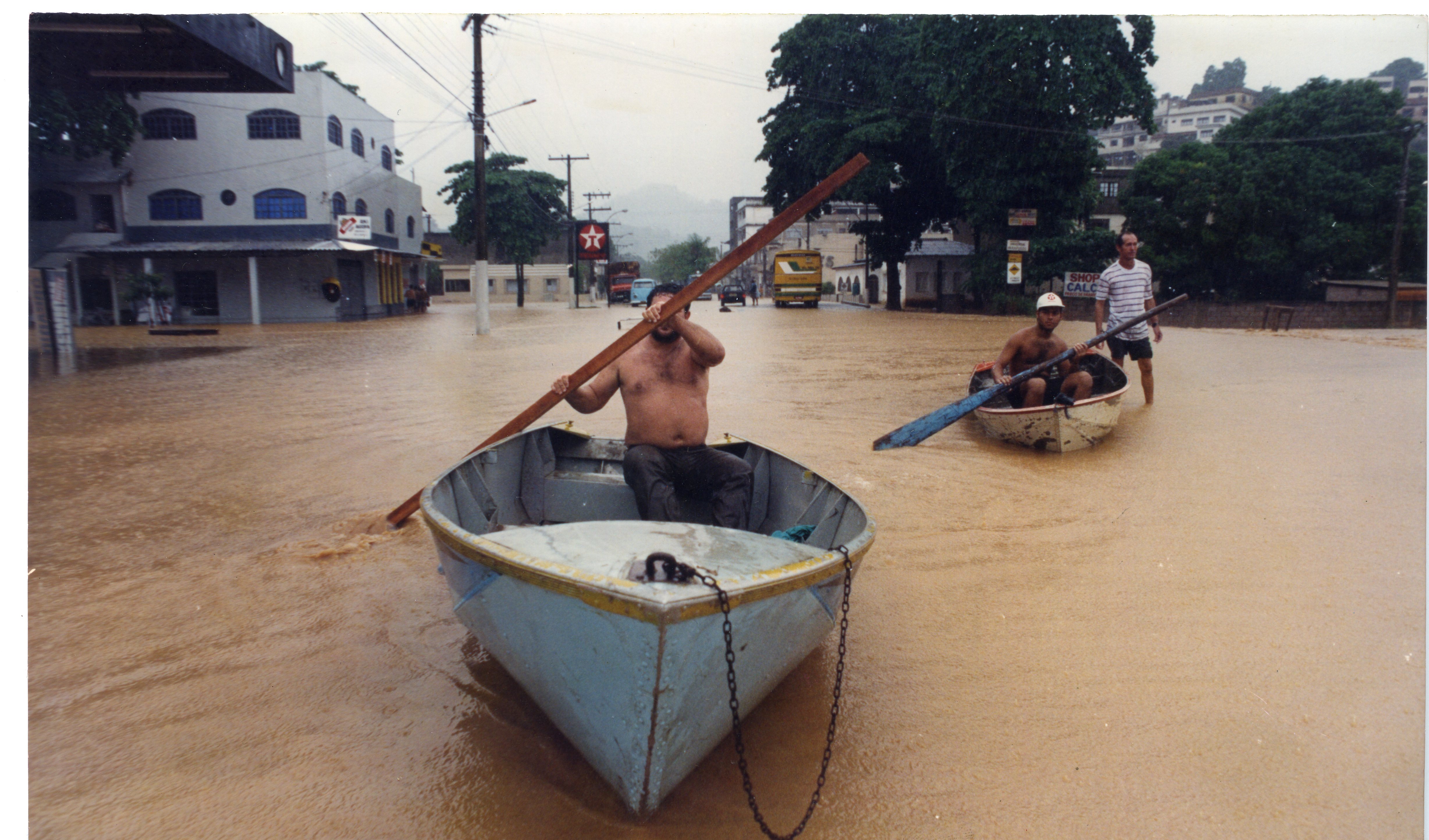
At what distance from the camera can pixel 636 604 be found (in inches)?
88.0

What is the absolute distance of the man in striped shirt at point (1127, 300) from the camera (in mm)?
8320

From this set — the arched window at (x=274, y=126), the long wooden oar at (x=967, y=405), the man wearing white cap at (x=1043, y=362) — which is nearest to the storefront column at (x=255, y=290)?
the arched window at (x=274, y=126)

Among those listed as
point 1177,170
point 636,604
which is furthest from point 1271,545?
point 1177,170

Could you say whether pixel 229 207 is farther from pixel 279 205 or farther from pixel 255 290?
pixel 255 290

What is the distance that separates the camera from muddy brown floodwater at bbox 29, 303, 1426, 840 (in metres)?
2.83

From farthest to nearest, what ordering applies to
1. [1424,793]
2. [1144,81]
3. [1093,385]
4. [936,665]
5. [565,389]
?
1. [1144,81]
2. [1093,385]
3. [565,389]
4. [936,665]
5. [1424,793]

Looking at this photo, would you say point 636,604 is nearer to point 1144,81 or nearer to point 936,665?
point 936,665

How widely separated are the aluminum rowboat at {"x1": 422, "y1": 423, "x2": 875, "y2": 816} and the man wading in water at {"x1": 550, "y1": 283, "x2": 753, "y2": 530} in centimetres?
79

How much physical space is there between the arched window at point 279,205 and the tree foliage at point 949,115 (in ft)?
45.3

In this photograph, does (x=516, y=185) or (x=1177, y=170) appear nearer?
(x=1177, y=170)

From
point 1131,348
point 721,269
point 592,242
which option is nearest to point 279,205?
point 592,242

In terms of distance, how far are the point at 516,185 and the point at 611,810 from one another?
4555 centimetres

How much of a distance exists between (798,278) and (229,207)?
A: 21.4 meters

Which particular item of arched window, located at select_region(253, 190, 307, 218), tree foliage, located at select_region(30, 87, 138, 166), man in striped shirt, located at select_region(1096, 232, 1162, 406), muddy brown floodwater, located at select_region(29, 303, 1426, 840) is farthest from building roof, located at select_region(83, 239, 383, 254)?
man in striped shirt, located at select_region(1096, 232, 1162, 406)
